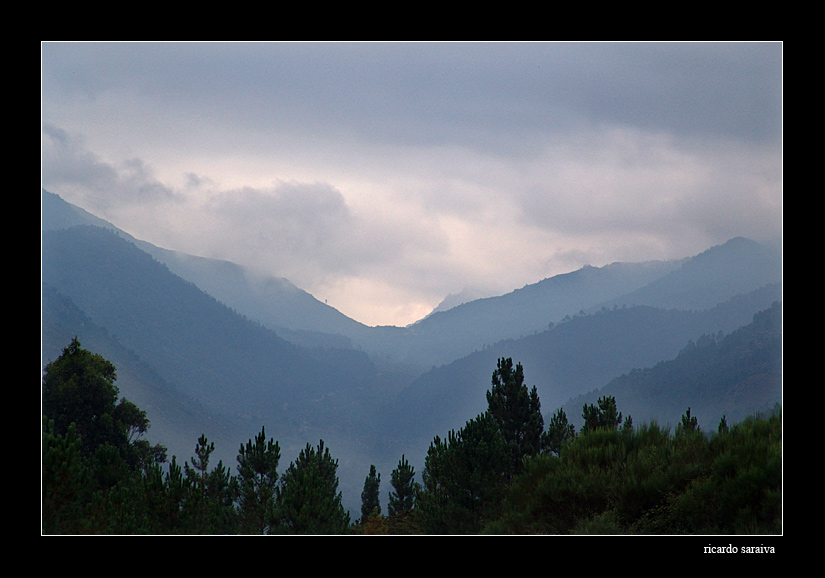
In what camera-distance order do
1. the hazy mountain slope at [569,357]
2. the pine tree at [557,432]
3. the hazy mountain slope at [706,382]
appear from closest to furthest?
the pine tree at [557,432], the hazy mountain slope at [706,382], the hazy mountain slope at [569,357]

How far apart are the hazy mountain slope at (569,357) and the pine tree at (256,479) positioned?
147638 mm

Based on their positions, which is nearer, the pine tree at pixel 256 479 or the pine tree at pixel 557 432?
the pine tree at pixel 256 479

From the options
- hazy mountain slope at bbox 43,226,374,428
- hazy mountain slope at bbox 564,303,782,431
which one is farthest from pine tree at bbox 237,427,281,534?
hazy mountain slope at bbox 43,226,374,428

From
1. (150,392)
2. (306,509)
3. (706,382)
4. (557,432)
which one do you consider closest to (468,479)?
(306,509)

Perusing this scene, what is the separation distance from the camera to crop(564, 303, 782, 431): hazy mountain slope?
102562 millimetres

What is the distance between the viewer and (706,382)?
366 feet

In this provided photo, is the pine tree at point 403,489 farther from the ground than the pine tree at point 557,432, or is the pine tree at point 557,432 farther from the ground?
the pine tree at point 557,432

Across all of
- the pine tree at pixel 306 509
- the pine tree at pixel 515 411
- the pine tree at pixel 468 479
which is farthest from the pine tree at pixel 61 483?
the pine tree at pixel 515 411

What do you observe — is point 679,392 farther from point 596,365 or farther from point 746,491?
point 746,491

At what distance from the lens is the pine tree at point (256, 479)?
11844 millimetres

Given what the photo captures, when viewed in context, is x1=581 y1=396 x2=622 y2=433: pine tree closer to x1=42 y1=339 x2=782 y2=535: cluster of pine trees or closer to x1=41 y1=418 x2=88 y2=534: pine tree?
x1=42 y1=339 x2=782 y2=535: cluster of pine trees

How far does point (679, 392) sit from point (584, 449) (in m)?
119

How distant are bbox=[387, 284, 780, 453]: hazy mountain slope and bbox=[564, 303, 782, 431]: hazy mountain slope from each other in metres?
38.9

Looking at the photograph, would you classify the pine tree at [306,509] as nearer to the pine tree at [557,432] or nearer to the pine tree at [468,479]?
the pine tree at [468,479]
